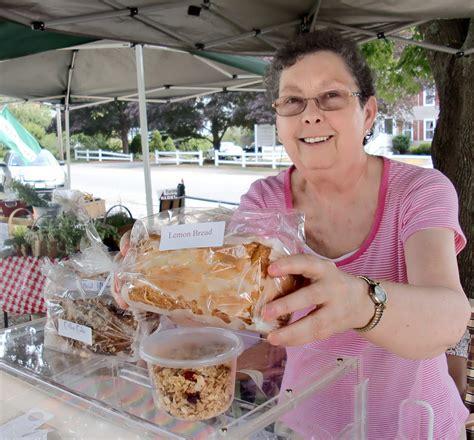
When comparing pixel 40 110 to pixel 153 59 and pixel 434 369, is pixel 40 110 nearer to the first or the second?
pixel 153 59

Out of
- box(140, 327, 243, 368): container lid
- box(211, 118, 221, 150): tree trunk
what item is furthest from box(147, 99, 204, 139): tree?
box(140, 327, 243, 368): container lid

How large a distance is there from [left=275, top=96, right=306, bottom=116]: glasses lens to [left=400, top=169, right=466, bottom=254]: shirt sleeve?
347 millimetres

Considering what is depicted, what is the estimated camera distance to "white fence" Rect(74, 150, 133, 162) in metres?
27.4

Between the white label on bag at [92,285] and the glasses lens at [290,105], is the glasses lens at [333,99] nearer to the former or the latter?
the glasses lens at [290,105]

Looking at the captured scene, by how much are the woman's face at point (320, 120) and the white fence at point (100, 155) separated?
87.0ft

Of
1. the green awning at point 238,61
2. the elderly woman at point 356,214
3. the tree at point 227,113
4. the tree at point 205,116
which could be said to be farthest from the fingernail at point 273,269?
the tree at point 205,116

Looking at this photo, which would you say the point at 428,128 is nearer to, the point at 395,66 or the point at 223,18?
the point at 395,66

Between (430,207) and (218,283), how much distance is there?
0.66 meters

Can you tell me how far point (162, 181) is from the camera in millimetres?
17859

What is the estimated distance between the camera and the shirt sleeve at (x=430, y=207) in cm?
119

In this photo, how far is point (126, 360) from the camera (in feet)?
4.03

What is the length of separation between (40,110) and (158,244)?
3081 centimetres

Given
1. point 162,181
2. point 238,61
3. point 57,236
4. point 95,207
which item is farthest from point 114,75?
point 162,181

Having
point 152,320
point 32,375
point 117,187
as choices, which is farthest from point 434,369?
point 117,187
